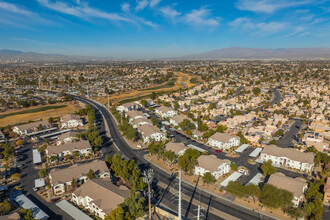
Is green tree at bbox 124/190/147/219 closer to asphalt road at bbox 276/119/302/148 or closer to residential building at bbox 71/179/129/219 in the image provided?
residential building at bbox 71/179/129/219

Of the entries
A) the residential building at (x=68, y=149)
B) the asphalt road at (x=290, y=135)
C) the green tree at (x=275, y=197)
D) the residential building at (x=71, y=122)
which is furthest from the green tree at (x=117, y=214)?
the residential building at (x=71, y=122)

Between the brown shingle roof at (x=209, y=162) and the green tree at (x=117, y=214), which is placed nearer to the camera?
the green tree at (x=117, y=214)

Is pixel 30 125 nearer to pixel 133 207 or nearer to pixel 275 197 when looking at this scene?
pixel 133 207

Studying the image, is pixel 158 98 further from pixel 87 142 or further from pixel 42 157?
pixel 42 157

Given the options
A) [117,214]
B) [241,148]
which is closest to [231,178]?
[241,148]

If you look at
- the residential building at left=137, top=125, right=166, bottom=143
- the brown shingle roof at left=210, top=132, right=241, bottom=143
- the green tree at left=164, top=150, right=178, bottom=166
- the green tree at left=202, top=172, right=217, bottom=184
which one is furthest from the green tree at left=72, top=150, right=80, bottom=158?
the brown shingle roof at left=210, top=132, right=241, bottom=143

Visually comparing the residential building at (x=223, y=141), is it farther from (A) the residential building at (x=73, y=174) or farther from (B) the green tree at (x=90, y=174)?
(B) the green tree at (x=90, y=174)
